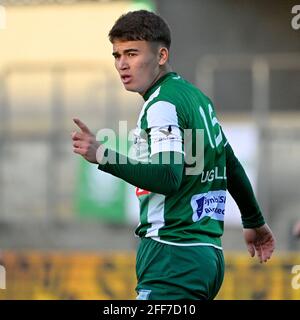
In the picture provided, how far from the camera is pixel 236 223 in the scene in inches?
430

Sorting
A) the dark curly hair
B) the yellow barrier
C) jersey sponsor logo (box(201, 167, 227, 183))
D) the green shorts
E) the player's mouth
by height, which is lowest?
the yellow barrier

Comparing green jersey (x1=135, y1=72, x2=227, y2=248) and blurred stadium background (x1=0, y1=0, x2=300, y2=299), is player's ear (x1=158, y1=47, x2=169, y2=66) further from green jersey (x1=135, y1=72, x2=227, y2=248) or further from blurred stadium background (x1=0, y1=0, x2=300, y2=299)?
blurred stadium background (x1=0, y1=0, x2=300, y2=299)

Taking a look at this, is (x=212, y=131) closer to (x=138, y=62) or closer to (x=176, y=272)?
(x=138, y=62)

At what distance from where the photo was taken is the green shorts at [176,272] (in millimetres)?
3736

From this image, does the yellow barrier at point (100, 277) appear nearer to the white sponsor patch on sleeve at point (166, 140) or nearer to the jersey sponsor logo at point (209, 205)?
the jersey sponsor logo at point (209, 205)

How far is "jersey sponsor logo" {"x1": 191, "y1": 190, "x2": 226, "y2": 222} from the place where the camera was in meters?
3.76

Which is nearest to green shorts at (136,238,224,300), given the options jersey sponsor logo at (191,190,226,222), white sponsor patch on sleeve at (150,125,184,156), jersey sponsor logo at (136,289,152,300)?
jersey sponsor logo at (136,289,152,300)

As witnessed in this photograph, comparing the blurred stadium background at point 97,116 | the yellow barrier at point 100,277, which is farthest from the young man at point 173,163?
the blurred stadium background at point 97,116

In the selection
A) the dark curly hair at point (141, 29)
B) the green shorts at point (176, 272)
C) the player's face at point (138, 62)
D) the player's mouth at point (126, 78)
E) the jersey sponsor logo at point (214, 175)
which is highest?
the dark curly hair at point (141, 29)

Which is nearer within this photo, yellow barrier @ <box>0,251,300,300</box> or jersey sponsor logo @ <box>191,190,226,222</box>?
jersey sponsor logo @ <box>191,190,226,222</box>

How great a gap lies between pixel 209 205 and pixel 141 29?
29.8 inches

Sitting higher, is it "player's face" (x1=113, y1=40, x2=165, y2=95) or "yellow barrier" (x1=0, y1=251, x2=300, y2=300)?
"player's face" (x1=113, y1=40, x2=165, y2=95)

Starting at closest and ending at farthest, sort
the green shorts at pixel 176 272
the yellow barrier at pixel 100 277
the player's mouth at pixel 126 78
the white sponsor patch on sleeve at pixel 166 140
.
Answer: the white sponsor patch on sleeve at pixel 166 140
the green shorts at pixel 176 272
the player's mouth at pixel 126 78
the yellow barrier at pixel 100 277
